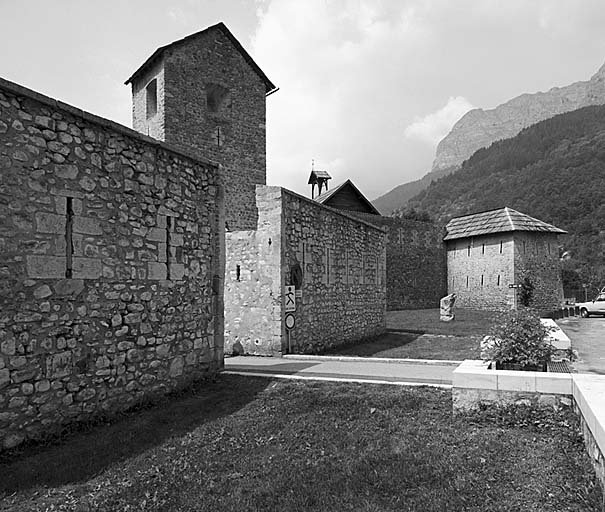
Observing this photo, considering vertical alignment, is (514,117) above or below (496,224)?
above

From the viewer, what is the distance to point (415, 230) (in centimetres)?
3525

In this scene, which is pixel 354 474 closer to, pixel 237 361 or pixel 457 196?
pixel 237 361

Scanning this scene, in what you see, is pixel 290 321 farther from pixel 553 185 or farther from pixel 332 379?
pixel 553 185

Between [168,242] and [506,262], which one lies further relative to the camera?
[506,262]

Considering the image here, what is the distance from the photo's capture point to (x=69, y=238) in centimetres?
564

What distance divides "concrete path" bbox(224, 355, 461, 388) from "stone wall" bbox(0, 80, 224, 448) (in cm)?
147

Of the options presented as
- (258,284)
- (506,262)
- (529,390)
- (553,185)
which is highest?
(553,185)

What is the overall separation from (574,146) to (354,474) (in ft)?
276

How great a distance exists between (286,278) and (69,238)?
6.00 m

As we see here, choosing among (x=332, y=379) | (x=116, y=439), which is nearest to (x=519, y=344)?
(x=332, y=379)

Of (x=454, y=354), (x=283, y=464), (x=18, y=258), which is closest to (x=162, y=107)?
(x=454, y=354)

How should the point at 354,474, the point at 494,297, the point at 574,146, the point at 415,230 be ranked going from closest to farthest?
the point at 354,474 → the point at 494,297 → the point at 415,230 → the point at 574,146

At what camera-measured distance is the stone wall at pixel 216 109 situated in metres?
22.8

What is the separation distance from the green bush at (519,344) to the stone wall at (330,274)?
5414 mm
